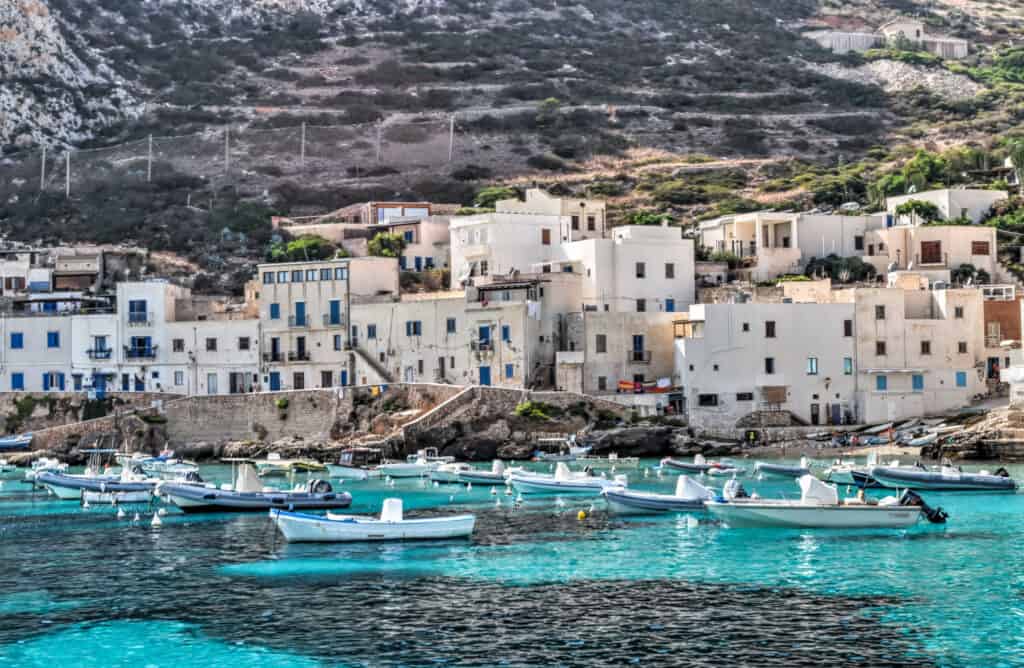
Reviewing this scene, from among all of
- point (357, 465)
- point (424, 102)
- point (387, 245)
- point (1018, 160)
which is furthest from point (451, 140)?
point (357, 465)

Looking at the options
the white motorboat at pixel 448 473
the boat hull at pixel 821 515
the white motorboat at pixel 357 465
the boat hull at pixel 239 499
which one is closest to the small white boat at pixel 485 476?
the white motorboat at pixel 448 473

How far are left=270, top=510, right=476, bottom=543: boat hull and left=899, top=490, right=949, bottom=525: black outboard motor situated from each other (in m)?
12.8

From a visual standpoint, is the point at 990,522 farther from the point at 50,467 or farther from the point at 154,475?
the point at 50,467

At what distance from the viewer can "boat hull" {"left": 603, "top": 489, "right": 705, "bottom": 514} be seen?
46.6 metres

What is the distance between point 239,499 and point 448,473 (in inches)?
458

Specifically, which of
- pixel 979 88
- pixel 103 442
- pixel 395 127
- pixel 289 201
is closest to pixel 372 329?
pixel 103 442

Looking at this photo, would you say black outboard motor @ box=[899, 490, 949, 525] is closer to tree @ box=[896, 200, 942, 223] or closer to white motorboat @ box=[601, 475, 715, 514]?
white motorboat @ box=[601, 475, 715, 514]

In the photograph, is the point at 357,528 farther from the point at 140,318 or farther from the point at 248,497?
the point at 140,318

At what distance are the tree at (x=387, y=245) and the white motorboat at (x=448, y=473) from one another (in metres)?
27.1

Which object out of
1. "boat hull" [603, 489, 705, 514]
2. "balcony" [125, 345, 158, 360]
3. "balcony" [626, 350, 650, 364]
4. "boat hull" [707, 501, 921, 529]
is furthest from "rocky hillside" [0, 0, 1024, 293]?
"boat hull" [707, 501, 921, 529]

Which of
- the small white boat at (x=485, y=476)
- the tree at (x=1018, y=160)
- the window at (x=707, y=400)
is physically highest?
the tree at (x=1018, y=160)

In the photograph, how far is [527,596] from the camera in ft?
108

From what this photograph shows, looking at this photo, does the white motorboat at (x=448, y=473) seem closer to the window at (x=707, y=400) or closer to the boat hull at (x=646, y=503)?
the boat hull at (x=646, y=503)

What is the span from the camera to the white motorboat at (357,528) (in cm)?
4103
